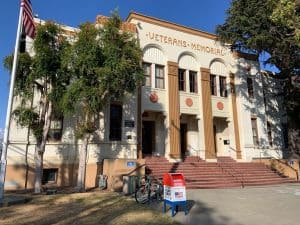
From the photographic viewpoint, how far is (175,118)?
19.0 meters

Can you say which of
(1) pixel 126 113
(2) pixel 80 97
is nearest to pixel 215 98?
(1) pixel 126 113

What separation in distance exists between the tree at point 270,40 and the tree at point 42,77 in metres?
11.0

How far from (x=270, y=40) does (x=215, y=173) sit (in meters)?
9.25

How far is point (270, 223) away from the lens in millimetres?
7477

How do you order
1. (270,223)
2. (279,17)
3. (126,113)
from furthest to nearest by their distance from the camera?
(126,113)
(279,17)
(270,223)

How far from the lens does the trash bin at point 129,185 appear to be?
11938 millimetres

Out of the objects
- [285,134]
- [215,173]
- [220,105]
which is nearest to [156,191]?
[215,173]

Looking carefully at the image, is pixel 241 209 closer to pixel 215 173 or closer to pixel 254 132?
pixel 215 173

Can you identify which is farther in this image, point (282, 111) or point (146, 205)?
point (282, 111)

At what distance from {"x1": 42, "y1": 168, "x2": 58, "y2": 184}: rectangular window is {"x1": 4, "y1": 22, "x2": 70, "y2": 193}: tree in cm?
201

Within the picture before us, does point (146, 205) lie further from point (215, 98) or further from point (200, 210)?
point (215, 98)

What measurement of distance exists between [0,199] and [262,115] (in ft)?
65.5

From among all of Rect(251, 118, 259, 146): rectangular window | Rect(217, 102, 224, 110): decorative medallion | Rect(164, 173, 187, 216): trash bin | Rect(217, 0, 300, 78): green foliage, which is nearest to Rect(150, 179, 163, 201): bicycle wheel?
Rect(164, 173, 187, 216): trash bin

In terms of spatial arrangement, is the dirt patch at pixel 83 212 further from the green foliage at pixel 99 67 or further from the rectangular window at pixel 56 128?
the rectangular window at pixel 56 128
